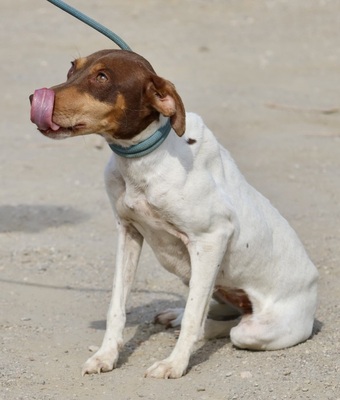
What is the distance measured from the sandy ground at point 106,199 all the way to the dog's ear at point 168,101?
128cm

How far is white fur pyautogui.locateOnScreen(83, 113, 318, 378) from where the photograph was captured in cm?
541

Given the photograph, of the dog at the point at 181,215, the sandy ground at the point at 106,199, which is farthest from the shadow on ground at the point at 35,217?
the dog at the point at 181,215

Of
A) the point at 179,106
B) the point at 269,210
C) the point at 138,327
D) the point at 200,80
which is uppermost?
the point at 179,106

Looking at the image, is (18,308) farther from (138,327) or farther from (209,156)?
(209,156)

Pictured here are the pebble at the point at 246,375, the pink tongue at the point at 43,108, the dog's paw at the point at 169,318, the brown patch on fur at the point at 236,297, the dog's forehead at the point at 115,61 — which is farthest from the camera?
the dog's paw at the point at 169,318

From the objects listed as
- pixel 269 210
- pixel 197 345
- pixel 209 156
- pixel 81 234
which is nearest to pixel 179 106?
pixel 209 156

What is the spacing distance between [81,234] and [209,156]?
285cm

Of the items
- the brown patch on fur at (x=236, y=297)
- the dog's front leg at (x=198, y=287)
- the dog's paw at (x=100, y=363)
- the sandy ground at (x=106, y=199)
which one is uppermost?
the dog's front leg at (x=198, y=287)

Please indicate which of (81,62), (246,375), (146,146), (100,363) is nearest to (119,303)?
(100,363)

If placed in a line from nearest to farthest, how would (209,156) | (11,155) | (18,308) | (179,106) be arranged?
(179,106) < (209,156) < (18,308) < (11,155)

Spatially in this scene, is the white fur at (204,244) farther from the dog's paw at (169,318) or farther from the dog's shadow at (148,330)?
the dog's paw at (169,318)

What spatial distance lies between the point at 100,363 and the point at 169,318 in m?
0.96

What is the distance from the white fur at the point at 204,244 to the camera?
5.41 meters

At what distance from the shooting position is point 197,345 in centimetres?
604
